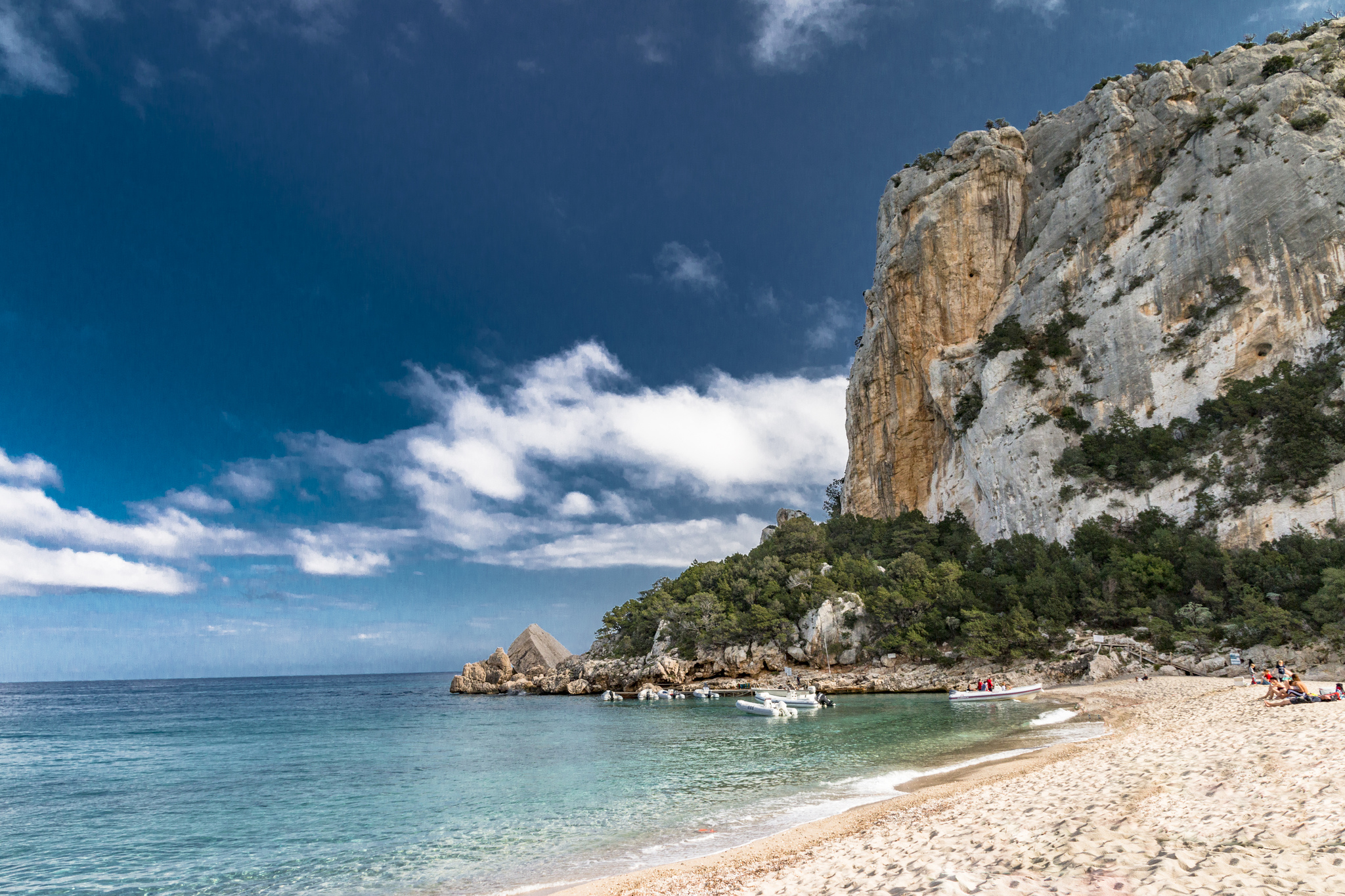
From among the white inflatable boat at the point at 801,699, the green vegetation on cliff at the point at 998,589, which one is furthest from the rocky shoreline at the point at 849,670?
the white inflatable boat at the point at 801,699

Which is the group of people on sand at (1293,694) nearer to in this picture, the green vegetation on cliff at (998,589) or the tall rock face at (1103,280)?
the green vegetation on cliff at (998,589)

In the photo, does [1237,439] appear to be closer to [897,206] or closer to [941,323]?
[941,323]

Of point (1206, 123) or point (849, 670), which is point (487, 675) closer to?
point (849, 670)

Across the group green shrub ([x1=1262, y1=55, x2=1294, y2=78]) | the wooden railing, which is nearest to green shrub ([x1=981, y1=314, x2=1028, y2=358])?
green shrub ([x1=1262, y1=55, x2=1294, y2=78])

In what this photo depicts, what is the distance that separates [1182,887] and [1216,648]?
3401 centimetres

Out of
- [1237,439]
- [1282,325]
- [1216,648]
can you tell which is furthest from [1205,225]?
[1216,648]

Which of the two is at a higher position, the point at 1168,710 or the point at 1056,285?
the point at 1056,285

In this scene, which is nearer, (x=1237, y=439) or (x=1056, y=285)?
(x=1237, y=439)

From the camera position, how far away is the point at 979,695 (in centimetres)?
3044

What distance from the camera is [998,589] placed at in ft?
135

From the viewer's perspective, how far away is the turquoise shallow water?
10.2m

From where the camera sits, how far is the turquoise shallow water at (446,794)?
33.3ft

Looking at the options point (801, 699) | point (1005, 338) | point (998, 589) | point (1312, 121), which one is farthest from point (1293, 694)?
point (1312, 121)

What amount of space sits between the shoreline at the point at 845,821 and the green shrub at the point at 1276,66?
52080 millimetres
